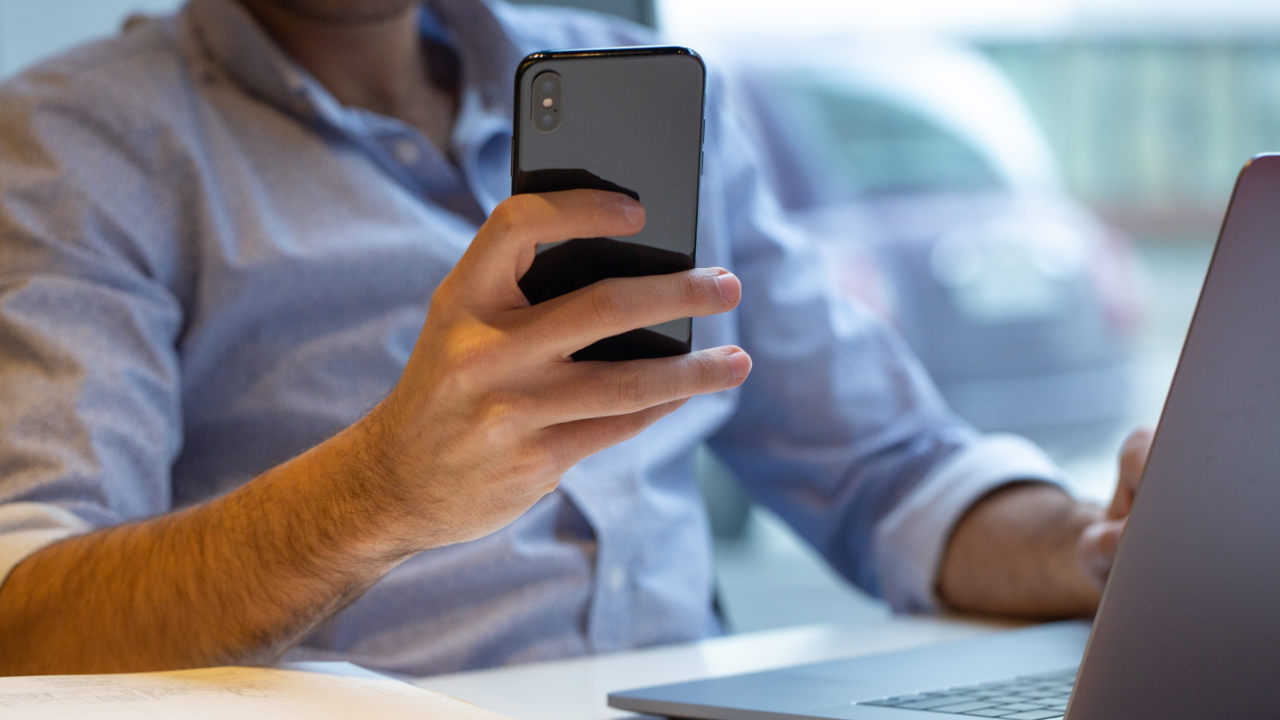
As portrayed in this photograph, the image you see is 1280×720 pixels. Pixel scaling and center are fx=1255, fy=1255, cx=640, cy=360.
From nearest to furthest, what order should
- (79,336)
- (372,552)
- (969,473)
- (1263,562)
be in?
(1263,562), (372,552), (79,336), (969,473)

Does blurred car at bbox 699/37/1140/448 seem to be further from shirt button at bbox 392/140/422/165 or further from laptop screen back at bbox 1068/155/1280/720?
laptop screen back at bbox 1068/155/1280/720

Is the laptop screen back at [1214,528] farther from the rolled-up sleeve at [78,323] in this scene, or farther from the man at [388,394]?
the rolled-up sleeve at [78,323]

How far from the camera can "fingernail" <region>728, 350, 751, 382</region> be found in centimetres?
53

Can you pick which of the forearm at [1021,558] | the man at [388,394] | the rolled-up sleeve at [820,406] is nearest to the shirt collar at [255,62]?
the man at [388,394]

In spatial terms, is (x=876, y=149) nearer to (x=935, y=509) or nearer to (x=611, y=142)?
(x=935, y=509)

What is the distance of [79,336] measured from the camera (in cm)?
76

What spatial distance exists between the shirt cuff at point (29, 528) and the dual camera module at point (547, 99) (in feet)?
1.22

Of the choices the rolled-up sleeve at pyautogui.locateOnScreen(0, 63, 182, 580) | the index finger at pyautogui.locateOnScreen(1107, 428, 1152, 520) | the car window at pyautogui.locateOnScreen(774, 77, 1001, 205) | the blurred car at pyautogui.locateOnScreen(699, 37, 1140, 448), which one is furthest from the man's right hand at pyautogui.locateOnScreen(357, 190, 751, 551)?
the car window at pyautogui.locateOnScreen(774, 77, 1001, 205)

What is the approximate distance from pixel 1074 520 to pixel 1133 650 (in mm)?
446

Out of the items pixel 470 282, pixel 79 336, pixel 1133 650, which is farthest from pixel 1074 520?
pixel 79 336

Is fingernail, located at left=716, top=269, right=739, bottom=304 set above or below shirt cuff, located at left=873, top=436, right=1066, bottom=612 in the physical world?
above

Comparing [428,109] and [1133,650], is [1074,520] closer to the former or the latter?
[1133,650]

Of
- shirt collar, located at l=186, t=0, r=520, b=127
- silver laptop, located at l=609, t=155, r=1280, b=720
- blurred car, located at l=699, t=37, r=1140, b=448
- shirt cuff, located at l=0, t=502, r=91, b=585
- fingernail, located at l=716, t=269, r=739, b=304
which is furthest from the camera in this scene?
blurred car, located at l=699, t=37, r=1140, b=448

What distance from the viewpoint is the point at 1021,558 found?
896mm
